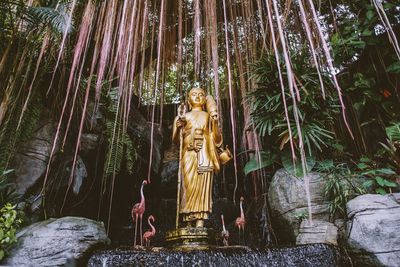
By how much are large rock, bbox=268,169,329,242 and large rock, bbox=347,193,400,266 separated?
0.54m

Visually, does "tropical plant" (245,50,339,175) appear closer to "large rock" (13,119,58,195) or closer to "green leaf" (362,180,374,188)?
"green leaf" (362,180,374,188)

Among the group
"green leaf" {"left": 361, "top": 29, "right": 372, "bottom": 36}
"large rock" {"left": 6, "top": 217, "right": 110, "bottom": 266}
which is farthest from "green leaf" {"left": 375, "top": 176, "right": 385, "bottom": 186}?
"large rock" {"left": 6, "top": 217, "right": 110, "bottom": 266}

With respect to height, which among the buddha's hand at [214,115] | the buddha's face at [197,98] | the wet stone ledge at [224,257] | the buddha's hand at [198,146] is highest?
the buddha's face at [197,98]

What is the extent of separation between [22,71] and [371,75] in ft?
13.4

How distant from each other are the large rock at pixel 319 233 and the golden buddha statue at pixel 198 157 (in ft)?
2.93

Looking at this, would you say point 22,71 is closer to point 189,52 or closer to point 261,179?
point 189,52

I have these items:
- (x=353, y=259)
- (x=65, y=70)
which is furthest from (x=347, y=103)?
(x=65, y=70)

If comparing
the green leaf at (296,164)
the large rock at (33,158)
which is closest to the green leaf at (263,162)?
the green leaf at (296,164)

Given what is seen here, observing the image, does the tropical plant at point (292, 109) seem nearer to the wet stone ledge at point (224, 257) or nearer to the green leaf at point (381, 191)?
the green leaf at point (381, 191)

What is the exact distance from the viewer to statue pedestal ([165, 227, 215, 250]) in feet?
10.3

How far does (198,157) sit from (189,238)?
82cm

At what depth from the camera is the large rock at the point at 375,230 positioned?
8.88 ft

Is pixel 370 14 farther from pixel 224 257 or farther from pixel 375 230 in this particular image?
pixel 224 257

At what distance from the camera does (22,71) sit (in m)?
3.44
